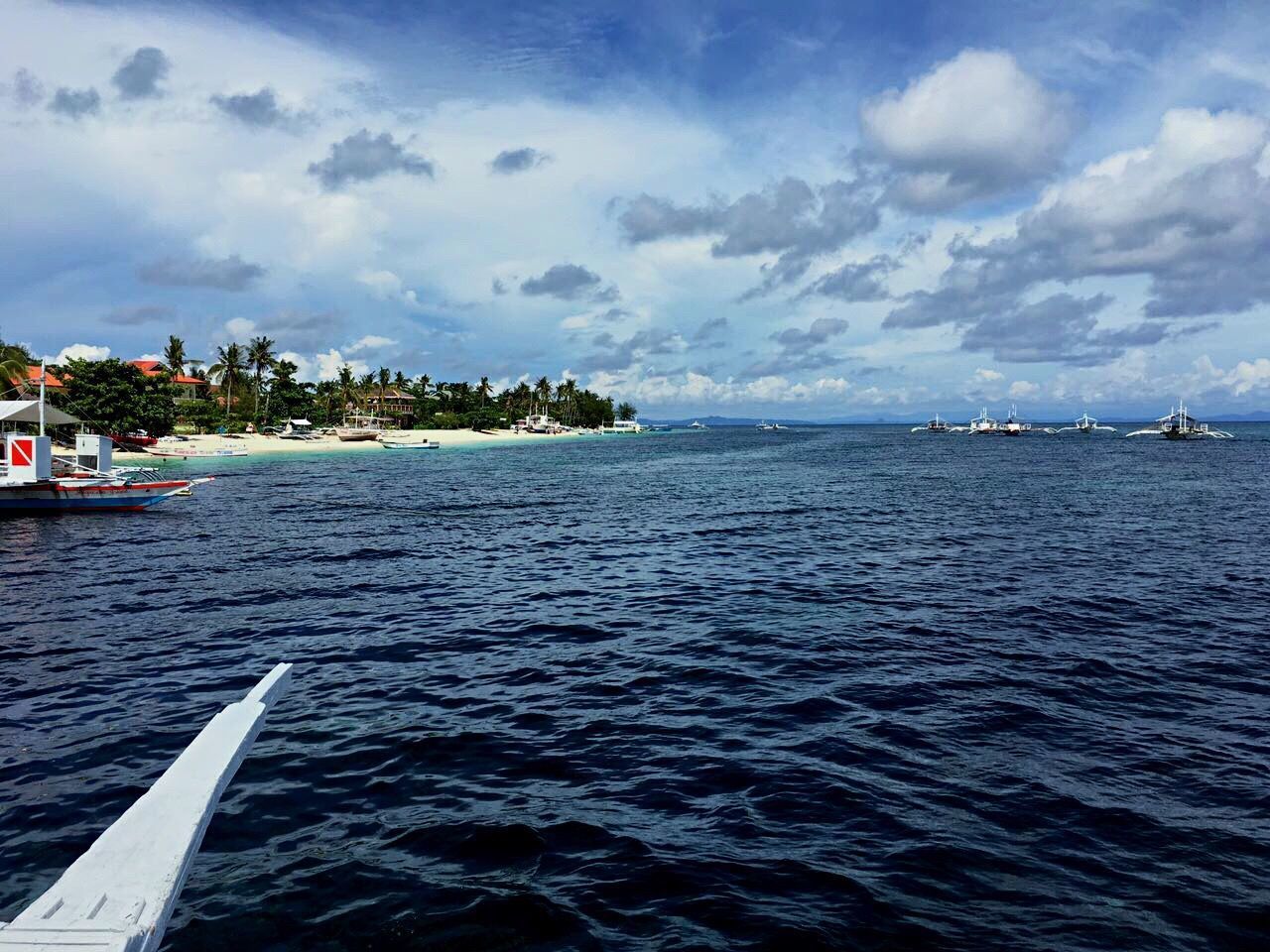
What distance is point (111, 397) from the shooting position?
93.0 meters

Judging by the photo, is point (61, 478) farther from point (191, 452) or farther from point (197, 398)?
point (197, 398)

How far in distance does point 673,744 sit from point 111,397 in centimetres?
10647

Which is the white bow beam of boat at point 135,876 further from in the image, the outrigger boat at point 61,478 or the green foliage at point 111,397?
the green foliage at point 111,397

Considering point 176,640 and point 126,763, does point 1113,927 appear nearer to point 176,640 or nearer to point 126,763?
point 126,763

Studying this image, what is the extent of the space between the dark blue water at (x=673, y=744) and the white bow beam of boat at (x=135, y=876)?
173 cm

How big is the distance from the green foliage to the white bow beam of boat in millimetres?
101000

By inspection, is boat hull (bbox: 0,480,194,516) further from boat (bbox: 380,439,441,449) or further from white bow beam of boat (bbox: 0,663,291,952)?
boat (bbox: 380,439,441,449)

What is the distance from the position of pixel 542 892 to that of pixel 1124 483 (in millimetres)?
77882

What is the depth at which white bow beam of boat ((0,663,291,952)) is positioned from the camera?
5.10 meters

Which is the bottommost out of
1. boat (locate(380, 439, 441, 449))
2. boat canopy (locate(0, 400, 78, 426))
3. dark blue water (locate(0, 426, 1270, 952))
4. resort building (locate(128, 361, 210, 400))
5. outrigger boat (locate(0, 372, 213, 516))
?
dark blue water (locate(0, 426, 1270, 952))

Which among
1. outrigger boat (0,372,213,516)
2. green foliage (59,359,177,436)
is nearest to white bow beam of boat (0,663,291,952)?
outrigger boat (0,372,213,516)

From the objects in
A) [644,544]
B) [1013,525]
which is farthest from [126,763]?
[1013,525]

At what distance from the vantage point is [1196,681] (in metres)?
16.1

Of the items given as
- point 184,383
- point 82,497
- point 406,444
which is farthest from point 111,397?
point 184,383
